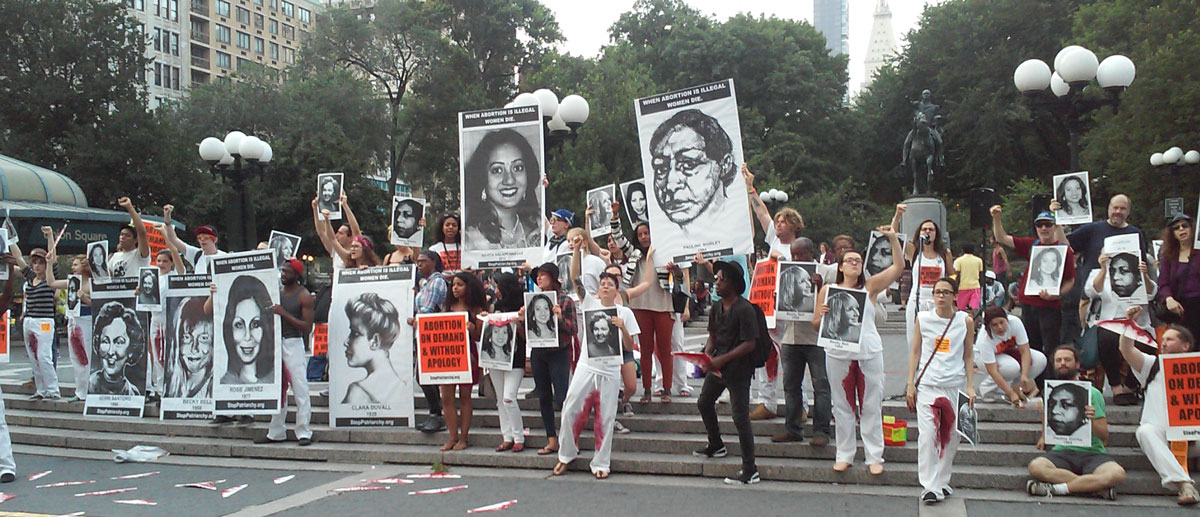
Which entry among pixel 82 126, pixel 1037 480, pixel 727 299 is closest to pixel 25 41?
pixel 82 126

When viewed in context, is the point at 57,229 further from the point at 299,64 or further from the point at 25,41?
the point at 299,64

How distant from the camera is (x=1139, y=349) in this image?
7953 mm

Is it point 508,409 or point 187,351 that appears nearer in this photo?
point 508,409

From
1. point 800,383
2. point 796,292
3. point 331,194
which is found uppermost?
point 331,194

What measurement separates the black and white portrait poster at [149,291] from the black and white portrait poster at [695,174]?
19.9 feet

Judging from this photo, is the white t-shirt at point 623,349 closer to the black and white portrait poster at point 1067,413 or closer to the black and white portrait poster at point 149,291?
the black and white portrait poster at point 1067,413

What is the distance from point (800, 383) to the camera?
8.22m

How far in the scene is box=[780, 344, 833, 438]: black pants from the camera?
814 cm

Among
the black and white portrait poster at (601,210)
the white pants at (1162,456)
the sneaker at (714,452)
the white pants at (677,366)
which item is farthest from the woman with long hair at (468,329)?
the white pants at (1162,456)

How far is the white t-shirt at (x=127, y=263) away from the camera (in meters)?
11.7

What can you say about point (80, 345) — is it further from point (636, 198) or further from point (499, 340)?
point (636, 198)

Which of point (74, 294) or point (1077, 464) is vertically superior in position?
point (74, 294)

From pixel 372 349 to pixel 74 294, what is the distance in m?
4.76

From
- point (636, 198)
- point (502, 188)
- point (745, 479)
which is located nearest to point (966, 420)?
point (745, 479)
